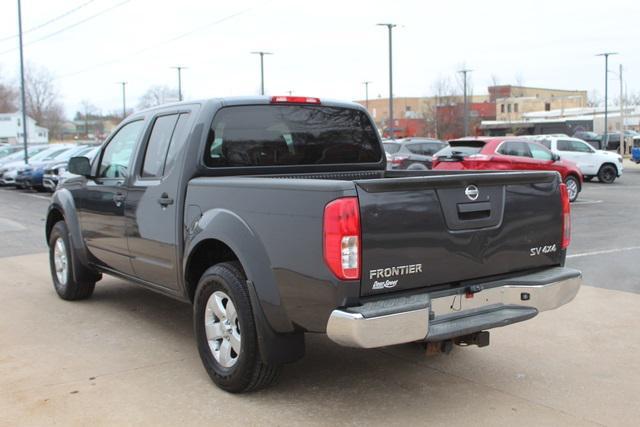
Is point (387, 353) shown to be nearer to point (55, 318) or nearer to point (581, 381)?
point (581, 381)

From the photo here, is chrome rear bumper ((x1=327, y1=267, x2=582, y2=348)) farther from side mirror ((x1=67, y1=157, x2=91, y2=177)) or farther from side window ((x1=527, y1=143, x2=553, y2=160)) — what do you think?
side window ((x1=527, y1=143, x2=553, y2=160))

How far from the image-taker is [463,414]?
412 centimetres

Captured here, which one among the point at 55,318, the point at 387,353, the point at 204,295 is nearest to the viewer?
the point at 204,295

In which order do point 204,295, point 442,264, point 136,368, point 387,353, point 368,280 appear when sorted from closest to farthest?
point 368,280 < point 442,264 < point 204,295 < point 136,368 < point 387,353

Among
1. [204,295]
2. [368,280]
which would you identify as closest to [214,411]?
[204,295]

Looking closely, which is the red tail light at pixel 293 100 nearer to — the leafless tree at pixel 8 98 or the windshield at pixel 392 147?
the windshield at pixel 392 147

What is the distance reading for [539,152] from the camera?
1766 cm

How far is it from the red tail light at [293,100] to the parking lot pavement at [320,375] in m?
1.98

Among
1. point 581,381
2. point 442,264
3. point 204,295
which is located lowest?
point 581,381

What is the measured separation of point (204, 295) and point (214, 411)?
32.2 inches

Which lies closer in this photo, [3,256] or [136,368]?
[136,368]

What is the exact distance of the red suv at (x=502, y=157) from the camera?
16.7m

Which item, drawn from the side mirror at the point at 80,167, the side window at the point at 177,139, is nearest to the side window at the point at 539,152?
the side mirror at the point at 80,167

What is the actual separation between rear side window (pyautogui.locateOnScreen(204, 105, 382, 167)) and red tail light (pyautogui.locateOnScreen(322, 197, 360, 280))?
1.74m
